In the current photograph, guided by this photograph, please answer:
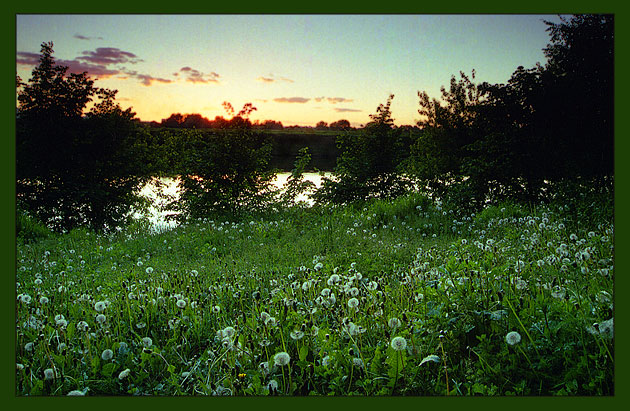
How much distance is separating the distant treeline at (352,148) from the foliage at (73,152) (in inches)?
1.1

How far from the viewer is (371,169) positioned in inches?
471

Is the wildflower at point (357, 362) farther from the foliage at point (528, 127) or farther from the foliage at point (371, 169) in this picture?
the foliage at point (371, 169)

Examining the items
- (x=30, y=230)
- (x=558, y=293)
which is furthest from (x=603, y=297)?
(x=30, y=230)

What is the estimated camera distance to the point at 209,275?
17.8ft

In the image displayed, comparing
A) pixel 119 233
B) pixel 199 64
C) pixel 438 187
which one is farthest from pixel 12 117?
pixel 438 187

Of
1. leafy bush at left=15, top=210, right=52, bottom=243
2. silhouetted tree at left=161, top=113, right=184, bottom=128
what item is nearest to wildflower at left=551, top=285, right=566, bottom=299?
silhouetted tree at left=161, top=113, right=184, bottom=128

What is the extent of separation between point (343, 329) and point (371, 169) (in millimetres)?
9250

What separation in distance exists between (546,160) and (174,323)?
6141 mm

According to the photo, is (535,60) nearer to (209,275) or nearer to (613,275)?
(613,275)

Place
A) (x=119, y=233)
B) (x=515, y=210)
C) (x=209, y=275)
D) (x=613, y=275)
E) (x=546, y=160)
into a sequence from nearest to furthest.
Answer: (x=613, y=275) < (x=209, y=275) < (x=546, y=160) < (x=515, y=210) < (x=119, y=233)

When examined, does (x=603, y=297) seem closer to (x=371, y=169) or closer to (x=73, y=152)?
(x=73, y=152)

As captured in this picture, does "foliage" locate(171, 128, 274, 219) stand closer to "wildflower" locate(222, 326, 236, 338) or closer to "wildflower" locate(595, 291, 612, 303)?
"wildflower" locate(222, 326, 236, 338)

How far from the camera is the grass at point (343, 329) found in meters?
2.50

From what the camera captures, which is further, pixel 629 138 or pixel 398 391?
pixel 629 138
